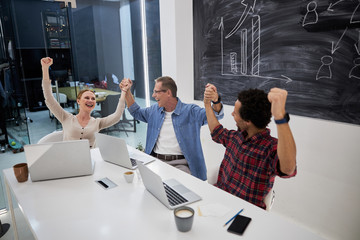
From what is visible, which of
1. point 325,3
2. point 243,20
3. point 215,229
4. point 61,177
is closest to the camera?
point 215,229

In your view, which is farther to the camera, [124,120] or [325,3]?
[124,120]

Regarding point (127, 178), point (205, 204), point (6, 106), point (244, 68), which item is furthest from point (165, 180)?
point (6, 106)

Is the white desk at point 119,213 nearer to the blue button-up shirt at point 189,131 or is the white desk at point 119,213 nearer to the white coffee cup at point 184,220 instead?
the white coffee cup at point 184,220


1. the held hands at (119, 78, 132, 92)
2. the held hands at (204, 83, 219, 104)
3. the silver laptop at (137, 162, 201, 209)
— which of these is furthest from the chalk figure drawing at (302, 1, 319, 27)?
the silver laptop at (137, 162, 201, 209)

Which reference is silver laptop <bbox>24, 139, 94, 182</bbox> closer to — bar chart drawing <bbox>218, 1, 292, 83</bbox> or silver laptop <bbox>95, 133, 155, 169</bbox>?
silver laptop <bbox>95, 133, 155, 169</bbox>

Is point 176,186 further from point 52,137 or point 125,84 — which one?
point 52,137

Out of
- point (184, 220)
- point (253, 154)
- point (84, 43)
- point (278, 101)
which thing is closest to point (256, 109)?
point (253, 154)

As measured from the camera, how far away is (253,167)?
159 cm

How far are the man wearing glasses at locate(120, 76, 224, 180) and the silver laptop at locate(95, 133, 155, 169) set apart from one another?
16.4 inches

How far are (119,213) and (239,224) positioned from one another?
0.57 meters

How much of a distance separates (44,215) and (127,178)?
478 mm

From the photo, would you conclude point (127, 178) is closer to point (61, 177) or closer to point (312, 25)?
point (61, 177)

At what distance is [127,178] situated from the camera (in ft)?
5.49

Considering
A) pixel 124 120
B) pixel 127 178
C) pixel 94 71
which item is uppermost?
pixel 94 71
